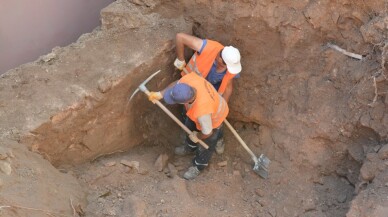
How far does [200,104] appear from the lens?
13.9 feet

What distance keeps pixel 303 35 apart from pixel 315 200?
1.63 meters

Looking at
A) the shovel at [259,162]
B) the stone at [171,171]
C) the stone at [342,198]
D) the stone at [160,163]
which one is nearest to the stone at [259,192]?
the shovel at [259,162]

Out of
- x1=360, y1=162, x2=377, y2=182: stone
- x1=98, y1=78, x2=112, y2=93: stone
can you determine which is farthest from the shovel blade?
x1=98, y1=78, x2=112, y2=93: stone

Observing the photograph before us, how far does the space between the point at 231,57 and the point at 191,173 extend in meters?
1.32

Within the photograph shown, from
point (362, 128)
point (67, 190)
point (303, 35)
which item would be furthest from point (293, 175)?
point (67, 190)

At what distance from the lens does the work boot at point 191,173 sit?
4855mm

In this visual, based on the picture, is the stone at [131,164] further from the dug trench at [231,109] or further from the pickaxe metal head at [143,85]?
the pickaxe metal head at [143,85]

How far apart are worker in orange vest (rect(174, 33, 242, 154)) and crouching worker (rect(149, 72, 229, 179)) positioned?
269mm

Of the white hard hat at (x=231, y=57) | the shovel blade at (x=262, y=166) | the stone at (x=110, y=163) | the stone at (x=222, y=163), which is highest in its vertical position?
the white hard hat at (x=231, y=57)

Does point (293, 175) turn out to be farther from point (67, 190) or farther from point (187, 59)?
point (67, 190)

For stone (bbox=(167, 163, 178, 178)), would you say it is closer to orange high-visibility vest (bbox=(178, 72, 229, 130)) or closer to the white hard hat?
orange high-visibility vest (bbox=(178, 72, 229, 130))

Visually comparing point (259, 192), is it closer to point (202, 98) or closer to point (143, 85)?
point (202, 98)

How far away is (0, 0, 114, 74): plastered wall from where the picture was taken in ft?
15.8

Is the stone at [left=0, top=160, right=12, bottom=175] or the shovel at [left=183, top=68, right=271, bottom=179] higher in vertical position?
the stone at [left=0, top=160, right=12, bottom=175]
